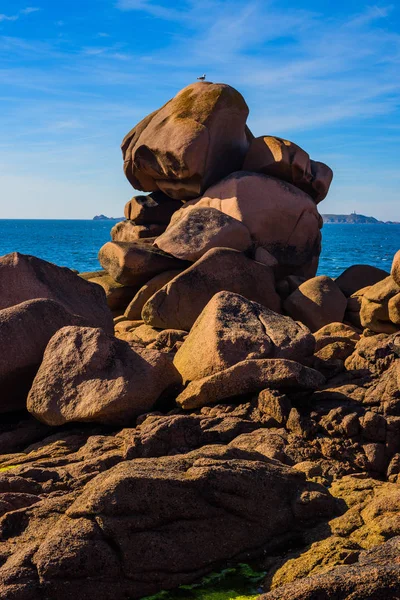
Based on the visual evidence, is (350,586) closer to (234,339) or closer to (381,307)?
(234,339)

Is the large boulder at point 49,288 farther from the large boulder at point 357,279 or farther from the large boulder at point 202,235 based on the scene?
the large boulder at point 357,279

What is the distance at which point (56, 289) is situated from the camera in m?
13.3

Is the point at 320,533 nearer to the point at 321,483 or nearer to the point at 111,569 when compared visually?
the point at 321,483

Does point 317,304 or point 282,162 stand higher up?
point 282,162

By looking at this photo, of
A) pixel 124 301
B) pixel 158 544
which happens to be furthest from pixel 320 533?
pixel 124 301

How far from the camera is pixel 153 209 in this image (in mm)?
20891

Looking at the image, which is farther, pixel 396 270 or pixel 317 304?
pixel 317 304

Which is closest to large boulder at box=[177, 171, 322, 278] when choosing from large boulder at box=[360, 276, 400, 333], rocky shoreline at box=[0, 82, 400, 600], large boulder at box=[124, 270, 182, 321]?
rocky shoreline at box=[0, 82, 400, 600]

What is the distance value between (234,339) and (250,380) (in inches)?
45.9

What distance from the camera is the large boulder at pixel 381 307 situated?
1416 centimetres

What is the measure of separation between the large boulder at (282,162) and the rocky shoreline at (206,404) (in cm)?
6

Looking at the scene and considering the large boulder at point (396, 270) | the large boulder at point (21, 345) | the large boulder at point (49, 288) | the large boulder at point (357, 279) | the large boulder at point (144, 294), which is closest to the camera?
the large boulder at point (21, 345)

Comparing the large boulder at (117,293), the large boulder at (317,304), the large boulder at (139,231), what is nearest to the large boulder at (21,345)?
the large boulder at (317,304)

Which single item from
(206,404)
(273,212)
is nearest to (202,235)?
(273,212)
